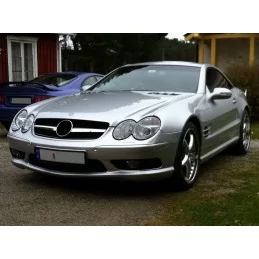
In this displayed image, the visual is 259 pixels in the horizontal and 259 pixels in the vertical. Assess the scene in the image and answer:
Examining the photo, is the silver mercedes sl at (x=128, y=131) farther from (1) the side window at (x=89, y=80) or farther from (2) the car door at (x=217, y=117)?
(1) the side window at (x=89, y=80)

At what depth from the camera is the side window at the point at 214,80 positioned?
5.57 meters

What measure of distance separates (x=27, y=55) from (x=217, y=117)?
36.1ft

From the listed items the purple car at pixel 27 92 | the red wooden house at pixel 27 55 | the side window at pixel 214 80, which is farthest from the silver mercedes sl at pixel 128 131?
the red wooden house at pixel 27 55

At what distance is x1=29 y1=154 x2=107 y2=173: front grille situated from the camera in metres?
4.09

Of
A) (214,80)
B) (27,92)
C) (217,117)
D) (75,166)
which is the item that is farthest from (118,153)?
(27,92)

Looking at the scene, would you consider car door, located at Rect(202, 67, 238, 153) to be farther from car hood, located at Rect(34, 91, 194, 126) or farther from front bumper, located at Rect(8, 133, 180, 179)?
front bumper, located at Rect(8, 133, 180, 179)

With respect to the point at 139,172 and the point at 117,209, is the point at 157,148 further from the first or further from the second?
the point at 117,209

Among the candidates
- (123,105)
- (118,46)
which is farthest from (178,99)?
(118,46)

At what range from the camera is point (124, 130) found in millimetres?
4066

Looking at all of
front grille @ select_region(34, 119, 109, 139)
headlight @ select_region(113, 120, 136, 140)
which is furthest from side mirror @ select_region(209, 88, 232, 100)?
front grille @ select_region(34, 119, 109, 139)

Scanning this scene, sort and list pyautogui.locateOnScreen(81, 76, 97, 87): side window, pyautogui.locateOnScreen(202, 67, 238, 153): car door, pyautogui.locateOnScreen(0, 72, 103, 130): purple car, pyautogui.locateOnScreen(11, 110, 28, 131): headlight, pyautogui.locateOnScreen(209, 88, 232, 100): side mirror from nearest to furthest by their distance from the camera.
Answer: pyautogui.locateOnScreen(11, 110, 28, 131): headlight < pyautogui.locateOnScreen(202, 67, 238, 153): car door < pyautogui.locateOnScreen(209, 88, 232, 100): side mirror < pyautogui.locateOnScreen(0, 72, 103, 130): purple car < pyautogui.locateOnScreen(81, 76, 97, 87): side window

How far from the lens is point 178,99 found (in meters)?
4.65

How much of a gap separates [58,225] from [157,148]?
3.80ft

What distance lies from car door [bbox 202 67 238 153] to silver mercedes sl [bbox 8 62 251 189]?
1 cm
